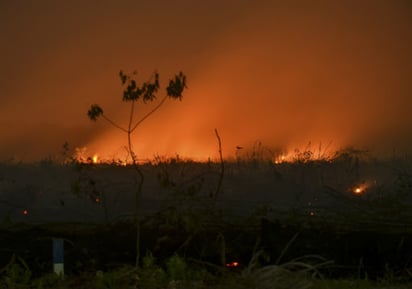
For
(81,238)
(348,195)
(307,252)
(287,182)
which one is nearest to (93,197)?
(81,238)

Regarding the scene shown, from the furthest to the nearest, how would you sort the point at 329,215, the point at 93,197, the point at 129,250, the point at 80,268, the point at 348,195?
the point at 348,195, the point at 329,215, the point at 93,197, the point at 129,250, the point at 80,268

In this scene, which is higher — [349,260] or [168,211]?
[168,211]

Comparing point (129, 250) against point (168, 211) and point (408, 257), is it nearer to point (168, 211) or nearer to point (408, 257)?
point (168, 211)

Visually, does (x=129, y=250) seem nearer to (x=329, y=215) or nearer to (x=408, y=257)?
(x=408, y=257)

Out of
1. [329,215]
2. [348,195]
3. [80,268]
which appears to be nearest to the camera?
[80,268]

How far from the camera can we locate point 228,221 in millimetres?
19297

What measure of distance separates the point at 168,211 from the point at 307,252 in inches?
128

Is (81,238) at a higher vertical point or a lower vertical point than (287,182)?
lower

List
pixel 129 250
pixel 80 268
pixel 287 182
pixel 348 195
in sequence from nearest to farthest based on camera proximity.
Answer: pixel 80 268 → pixel 129 250 → pixel 348 195 → pixel 287 182

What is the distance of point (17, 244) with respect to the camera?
54.9 ft

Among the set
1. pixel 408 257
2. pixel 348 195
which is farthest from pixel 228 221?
pixel 348 195

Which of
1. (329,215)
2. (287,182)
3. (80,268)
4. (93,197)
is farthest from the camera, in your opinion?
(287,182)

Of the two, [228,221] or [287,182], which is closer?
[228,221]

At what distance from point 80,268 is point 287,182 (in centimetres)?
2334
